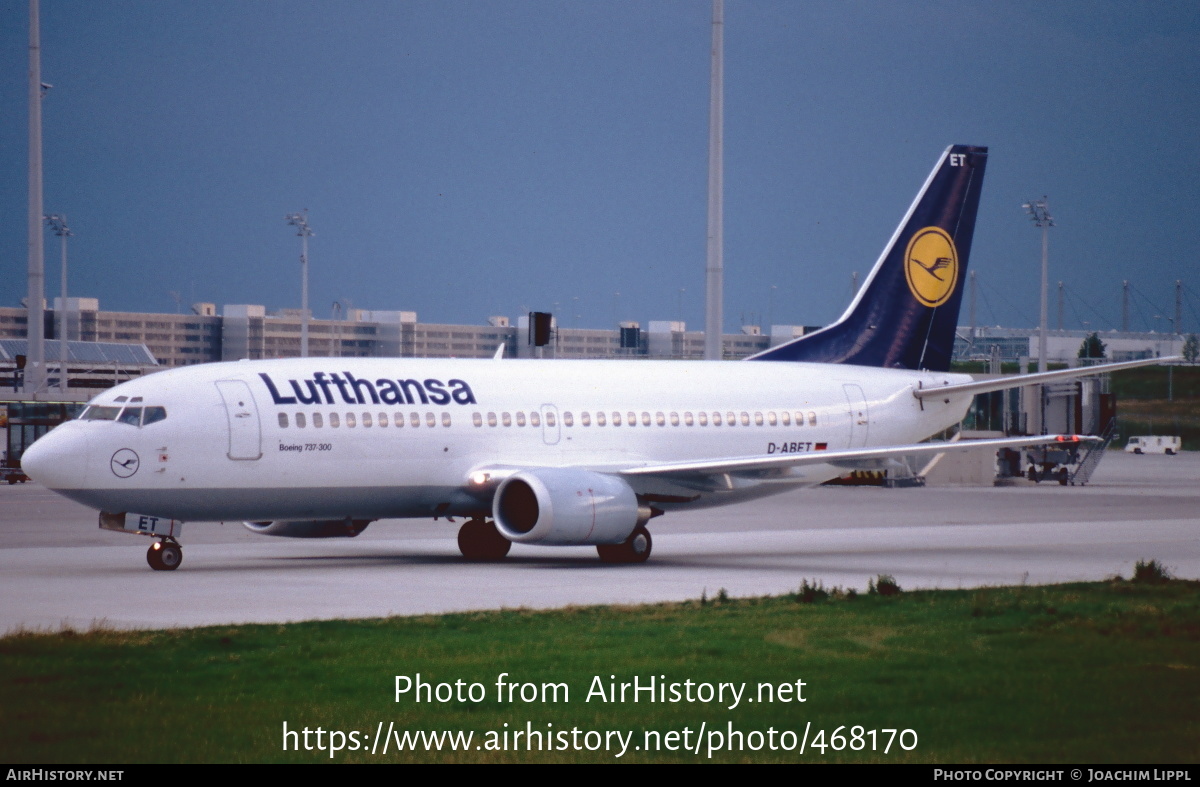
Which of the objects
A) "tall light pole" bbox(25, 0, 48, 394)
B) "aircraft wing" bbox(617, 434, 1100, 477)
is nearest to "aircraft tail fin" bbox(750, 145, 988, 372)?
"aircraft wing" bbox(617, 434, 1100, 477)

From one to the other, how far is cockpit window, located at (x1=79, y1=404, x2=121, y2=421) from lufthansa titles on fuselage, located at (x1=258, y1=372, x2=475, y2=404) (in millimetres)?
2605

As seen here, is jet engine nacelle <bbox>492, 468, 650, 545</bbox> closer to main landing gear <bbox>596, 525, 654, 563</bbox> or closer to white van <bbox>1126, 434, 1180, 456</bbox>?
main landing gear <bbox>596, 525, 654, 563</bbox>

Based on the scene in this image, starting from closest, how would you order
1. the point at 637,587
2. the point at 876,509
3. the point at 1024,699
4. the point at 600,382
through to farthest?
1. the point at 1024,699
2. the point at 637,587
3. the point at 600,382
4. the point at 876,509

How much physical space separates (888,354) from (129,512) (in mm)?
17057

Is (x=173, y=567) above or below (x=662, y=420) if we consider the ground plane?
below

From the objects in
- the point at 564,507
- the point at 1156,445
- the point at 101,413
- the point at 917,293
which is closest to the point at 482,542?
the point at 564,507

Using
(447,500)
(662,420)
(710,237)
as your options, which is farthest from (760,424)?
(710,237)

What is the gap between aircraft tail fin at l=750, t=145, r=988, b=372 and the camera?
35.1 m

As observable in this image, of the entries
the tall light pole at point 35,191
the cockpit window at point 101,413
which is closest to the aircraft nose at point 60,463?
the cockpit window at point 101,413

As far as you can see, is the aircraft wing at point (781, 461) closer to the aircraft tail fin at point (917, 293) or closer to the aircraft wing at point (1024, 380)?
the aircraft wing at point (1024, 380)

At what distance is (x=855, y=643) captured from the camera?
16.3 meters

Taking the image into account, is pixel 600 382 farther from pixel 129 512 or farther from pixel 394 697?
pixel 394 697

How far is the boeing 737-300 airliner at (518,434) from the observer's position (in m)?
26.4

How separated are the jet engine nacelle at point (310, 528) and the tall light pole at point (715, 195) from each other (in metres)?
13.5
